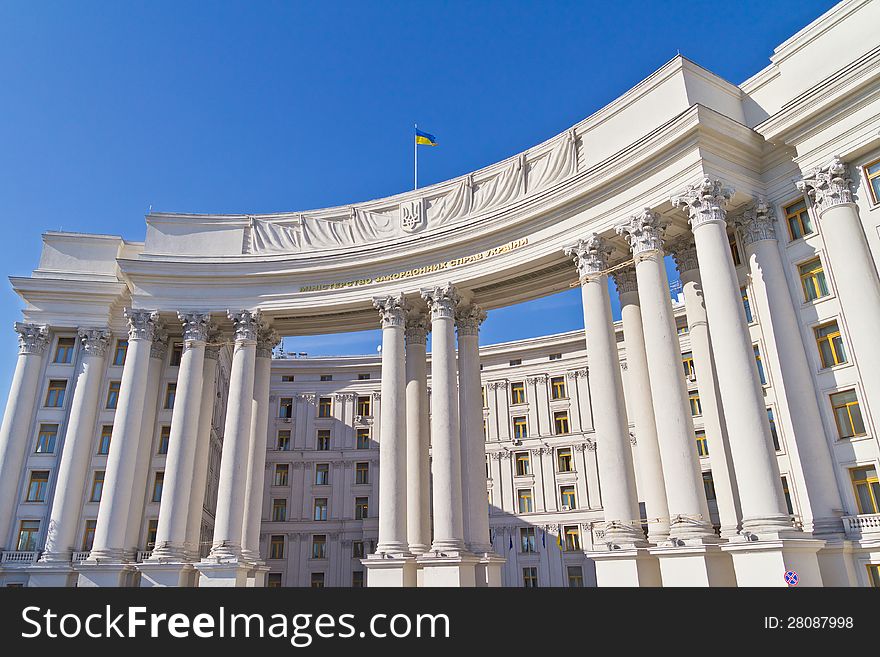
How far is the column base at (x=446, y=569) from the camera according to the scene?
A: 31.6 meters

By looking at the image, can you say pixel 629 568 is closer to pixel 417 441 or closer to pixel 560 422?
pixel 417 441

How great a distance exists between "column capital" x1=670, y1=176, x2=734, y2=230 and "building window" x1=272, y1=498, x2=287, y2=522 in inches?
2166

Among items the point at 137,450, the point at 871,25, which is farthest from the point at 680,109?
the point at 137,450

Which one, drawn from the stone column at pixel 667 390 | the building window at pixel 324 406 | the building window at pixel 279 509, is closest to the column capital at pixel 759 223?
the stone column at pixel 667 390

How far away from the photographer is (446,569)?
31.8 meters

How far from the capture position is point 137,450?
39.1 meters

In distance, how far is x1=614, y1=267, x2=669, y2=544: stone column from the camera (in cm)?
2866

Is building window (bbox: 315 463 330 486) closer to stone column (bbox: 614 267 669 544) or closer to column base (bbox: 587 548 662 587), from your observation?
stone column (bbox: 614 267 669 544)

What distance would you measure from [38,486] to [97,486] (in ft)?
11.6

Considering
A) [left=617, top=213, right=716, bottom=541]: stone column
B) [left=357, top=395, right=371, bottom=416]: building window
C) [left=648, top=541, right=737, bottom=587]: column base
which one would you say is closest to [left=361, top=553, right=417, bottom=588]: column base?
[left=648, top=541, right=737, bottom=587]: column base

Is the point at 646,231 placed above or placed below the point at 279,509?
above

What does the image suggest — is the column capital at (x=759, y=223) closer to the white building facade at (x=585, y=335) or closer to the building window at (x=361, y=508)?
the white building facade at (x=585, y=335)

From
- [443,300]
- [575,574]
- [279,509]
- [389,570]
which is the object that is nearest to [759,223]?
[443,300]
